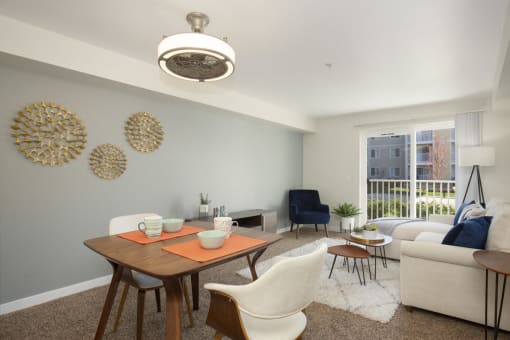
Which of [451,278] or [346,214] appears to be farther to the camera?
[346,214]

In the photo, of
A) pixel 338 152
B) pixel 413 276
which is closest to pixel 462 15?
pixel 413 276

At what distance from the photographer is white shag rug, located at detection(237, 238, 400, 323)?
2.36m

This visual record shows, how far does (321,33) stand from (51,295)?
11.2ft

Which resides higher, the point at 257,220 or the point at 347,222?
the point at 257,220

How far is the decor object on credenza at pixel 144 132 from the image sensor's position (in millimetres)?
3177

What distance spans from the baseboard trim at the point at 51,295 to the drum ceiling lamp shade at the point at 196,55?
2.35 meters

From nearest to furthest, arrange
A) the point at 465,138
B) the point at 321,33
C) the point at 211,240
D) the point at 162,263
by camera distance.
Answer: the point at 162,263, the point at 211,240, the point at 321,33, the point at 465,138

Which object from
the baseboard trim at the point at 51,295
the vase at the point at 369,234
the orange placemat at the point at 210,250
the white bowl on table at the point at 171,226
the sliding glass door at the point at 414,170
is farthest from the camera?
the sliding glass door at the point at 414,170

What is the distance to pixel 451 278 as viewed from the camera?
7.13ft

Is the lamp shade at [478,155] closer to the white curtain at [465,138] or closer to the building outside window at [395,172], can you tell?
the white curtain at [465,138]

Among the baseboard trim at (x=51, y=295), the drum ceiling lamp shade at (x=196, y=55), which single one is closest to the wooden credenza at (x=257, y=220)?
the baseboard trim at (x=51, y=295)

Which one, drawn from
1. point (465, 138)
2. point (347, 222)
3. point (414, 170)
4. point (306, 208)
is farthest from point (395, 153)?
point (306, 208)

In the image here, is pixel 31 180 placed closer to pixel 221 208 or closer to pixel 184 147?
pixel 184 147

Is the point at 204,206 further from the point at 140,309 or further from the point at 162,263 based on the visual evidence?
the point at 162,263
